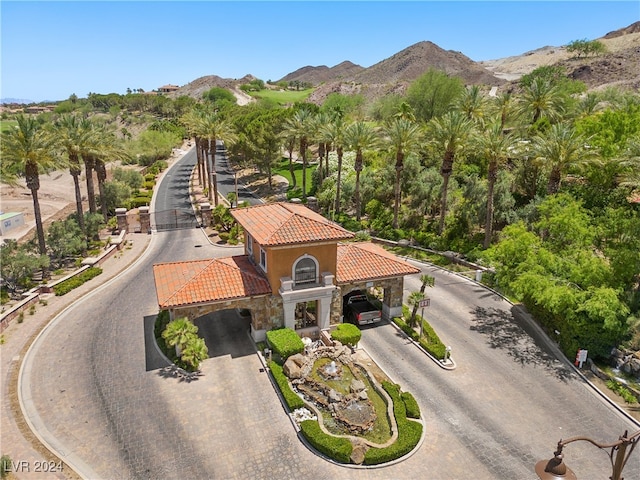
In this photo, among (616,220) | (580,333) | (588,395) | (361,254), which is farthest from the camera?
(361,254)

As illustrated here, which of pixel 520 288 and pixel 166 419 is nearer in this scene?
pixel 166 419

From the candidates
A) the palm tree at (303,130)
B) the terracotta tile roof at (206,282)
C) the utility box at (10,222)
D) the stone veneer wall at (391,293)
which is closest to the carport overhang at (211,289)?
the terracotta tile roof at (206,282)

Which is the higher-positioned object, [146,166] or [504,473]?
[146,166]

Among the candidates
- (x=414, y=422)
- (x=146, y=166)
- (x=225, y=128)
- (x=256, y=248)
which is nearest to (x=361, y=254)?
(x=256, y=248)

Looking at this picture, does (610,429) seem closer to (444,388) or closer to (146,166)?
(444,388)

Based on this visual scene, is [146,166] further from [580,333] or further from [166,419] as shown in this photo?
[580,333]

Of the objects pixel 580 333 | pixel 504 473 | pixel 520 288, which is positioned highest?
pixel 520 288

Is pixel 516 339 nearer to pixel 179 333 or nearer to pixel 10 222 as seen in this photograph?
pixel 179 333

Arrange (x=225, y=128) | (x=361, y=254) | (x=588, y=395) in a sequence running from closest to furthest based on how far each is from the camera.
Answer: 1. (x=588, y=395)
2. (x=361, y=254)
3. (x=225, y=128)
